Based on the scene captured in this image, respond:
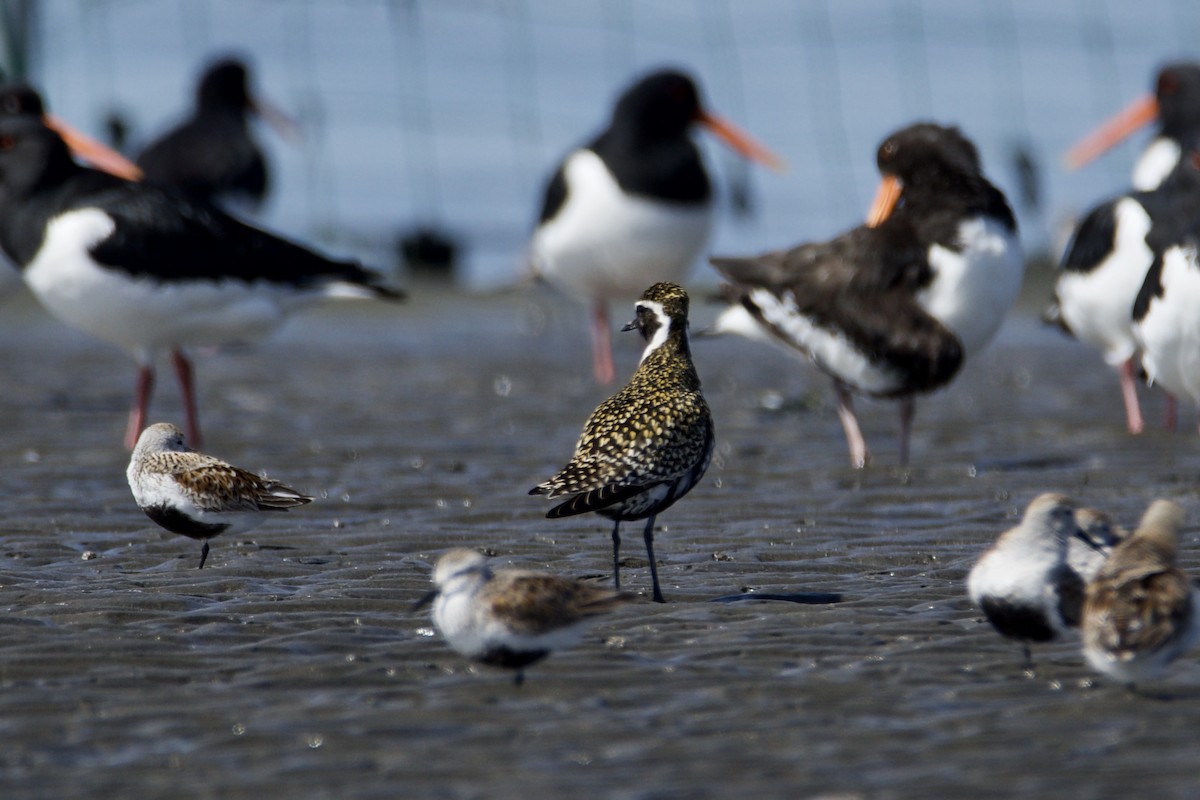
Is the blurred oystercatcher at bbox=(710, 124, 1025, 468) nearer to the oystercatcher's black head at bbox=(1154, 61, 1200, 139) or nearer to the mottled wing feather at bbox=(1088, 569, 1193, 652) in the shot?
the mottled wing feather at bbox=(1088, 569, 1193, 652)

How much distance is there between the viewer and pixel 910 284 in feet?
27.0

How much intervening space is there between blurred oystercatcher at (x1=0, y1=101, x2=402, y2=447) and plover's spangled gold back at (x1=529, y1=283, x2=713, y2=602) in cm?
413

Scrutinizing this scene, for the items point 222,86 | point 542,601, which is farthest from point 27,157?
point 222,86

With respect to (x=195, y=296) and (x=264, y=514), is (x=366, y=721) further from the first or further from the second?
(x=195, y=296)

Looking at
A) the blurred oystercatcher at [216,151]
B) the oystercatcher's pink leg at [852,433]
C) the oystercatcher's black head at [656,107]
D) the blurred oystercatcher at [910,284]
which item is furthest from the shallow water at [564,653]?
the blurred oystercatcher at [216,151]

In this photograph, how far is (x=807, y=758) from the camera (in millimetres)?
3678

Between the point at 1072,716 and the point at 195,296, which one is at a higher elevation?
the point at 195,296

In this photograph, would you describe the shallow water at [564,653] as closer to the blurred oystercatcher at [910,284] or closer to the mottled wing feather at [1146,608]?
the mottled wing feather at [1146,608]

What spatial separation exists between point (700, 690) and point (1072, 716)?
904 millimetres

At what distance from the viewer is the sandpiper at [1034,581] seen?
4.30 m

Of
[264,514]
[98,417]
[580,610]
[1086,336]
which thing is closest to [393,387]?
[98,417]

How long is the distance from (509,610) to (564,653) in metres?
0.54

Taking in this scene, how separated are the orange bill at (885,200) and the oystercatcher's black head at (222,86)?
946 cm

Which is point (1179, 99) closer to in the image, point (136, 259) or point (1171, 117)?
point (1171, 117)
